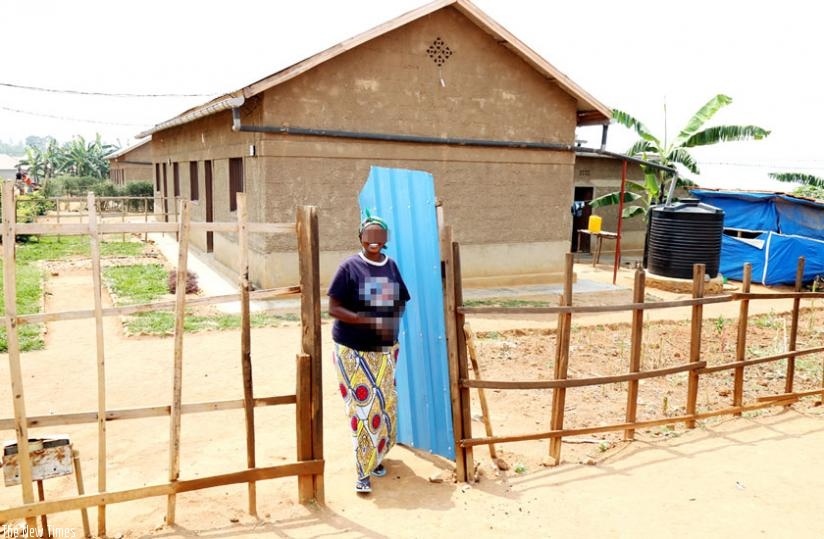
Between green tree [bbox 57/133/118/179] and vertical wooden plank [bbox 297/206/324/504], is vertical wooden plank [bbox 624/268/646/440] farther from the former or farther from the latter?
green tree [bbox 57/133/118/179]

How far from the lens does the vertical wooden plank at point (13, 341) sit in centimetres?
311

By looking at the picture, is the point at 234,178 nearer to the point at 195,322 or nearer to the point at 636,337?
the point at 195,322

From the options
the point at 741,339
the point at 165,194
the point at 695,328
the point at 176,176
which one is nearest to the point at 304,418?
the point at 695,328

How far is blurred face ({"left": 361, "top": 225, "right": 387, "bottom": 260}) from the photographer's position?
13.4 feet

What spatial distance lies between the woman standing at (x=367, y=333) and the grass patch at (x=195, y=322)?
16.9 feet

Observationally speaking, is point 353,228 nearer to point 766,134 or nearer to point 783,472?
point 783,472

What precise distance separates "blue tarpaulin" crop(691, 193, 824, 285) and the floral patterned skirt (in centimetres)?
1326

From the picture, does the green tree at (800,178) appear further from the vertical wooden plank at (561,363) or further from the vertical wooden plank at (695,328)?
the vertical wooden plank at (561,363)

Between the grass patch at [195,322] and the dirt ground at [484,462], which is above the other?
the grass patch at [195,322]

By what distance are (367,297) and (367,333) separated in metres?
0.23

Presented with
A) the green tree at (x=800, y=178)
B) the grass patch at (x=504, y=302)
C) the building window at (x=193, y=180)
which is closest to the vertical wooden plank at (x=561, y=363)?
the grass patch at (x=504, y=302)

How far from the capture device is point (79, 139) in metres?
50.1

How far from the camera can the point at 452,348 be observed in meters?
4.42

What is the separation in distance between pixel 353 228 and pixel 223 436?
6357mm
